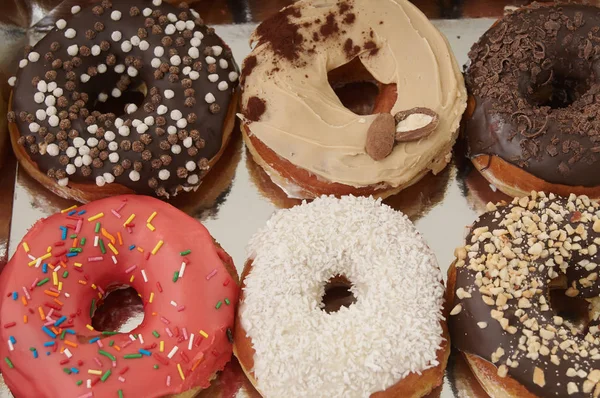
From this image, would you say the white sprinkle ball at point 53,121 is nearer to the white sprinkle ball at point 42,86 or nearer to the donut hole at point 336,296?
the white sprinkle ball at point 42,86

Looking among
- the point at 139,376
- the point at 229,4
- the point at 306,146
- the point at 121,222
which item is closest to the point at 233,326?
the point at 139,376

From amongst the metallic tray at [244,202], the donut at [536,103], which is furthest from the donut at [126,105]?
the donut at [536,103]

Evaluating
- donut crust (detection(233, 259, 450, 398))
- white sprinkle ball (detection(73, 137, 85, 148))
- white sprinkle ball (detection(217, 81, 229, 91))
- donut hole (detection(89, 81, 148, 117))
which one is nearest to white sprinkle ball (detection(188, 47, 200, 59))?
white sprinkle ball (detection(217, 81, 229, 91))

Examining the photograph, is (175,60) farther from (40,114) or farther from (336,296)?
(336,296)

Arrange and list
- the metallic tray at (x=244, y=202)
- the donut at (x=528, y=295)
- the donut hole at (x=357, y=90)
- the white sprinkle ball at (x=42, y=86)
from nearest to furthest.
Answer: the donut at (x=528, y=295)
the white sprinkle ball at (x=42, y=86)
the metallic tray at (x=244, y=202)
the donut hole at (x=357, y=90)

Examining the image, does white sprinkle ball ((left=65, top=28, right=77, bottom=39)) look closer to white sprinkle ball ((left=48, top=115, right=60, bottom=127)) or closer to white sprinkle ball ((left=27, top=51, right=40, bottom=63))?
white sprinkle ball ((left=27, top=51, right=40, bottom=63))

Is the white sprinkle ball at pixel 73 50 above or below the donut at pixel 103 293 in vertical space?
above

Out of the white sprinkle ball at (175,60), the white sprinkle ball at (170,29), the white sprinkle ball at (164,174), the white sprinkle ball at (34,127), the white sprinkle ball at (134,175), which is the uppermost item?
the white sprinkle ball at (170,29)

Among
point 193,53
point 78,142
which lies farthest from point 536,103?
point 78,142
